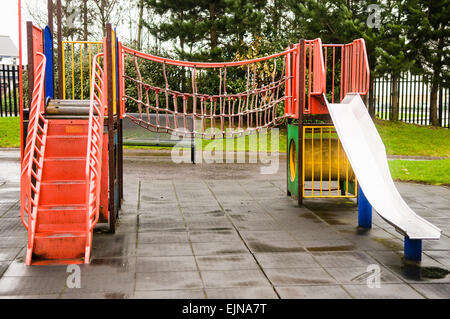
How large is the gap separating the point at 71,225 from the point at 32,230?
1.42 ft

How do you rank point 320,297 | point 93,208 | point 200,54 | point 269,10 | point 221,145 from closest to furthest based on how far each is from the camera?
point 320,297 < point 93,208 < point 221,145 < point 200,54 < point 269,10

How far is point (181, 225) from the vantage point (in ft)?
22.9

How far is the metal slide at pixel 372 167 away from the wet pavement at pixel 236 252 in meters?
0.34

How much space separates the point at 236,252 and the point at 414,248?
6.04 feet

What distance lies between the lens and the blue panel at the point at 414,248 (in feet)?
17.7

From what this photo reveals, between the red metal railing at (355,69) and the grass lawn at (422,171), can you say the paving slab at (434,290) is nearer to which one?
the red metal railing at (355,69)

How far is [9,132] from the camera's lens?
17.5 meters

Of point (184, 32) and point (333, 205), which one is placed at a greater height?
point (184, 32)

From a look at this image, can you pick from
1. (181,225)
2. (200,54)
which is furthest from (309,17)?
(181,225)

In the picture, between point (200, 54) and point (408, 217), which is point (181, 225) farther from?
point (200, 54)

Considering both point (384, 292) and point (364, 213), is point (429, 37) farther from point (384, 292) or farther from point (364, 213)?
point (384, 292)

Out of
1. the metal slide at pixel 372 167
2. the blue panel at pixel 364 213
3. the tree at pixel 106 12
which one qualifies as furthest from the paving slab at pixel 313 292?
the tree at pixel 106 12

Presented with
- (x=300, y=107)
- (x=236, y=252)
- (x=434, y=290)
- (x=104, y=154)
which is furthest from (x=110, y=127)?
(x=434, y=290)

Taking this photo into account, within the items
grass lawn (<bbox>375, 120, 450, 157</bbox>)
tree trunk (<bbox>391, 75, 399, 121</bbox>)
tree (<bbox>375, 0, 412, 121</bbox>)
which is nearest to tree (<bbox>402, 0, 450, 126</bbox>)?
tree (<bbox>375, 0, 412, 121</bbox>)
